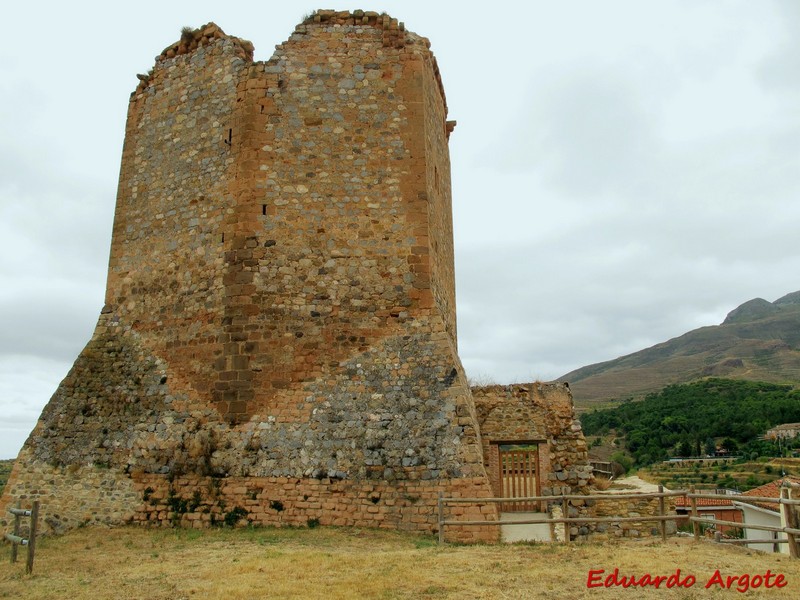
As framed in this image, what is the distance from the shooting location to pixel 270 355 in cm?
1075

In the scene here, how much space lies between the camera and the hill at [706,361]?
86.6 m

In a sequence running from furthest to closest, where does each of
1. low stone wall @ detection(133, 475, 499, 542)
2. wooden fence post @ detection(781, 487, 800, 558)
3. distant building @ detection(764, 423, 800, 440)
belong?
distant building @ detection(764, 423, 800, 440)
low stone wall @ detection(133, 475, 499, 542)
wooden fence post @ detection(781, 487, 800, 558)

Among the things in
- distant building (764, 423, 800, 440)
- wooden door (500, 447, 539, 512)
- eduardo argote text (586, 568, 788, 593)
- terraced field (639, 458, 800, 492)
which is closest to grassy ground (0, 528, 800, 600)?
eduardo argote text (586, 568, 788, 593)

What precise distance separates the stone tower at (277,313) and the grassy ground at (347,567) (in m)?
0.91

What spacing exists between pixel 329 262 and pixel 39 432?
6.15 m

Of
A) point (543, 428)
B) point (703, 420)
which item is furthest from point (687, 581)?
point (703, 420)

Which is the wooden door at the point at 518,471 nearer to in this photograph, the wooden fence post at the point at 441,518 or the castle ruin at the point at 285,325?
the castle ruin at the point at 285,325

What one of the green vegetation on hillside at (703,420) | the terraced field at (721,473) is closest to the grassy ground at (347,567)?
the terraced field at (721,473)

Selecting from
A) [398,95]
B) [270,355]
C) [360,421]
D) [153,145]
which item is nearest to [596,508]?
[360,421]

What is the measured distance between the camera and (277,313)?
11.0 meters

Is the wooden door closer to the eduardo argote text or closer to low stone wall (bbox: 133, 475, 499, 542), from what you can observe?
low stone wall (bbox: 133, 475, 499, 542)

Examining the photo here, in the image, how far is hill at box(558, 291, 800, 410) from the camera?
8662cm

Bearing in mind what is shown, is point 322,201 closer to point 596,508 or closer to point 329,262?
point 329,262

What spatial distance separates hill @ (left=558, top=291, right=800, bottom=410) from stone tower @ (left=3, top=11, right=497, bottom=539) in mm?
70878
